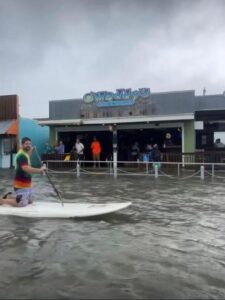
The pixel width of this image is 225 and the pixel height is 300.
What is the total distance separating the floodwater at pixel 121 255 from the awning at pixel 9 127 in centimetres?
1725

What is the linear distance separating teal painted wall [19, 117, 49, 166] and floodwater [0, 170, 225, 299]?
18.7 meters

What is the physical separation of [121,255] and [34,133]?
24.7 m

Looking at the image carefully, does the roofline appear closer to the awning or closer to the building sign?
the building sign

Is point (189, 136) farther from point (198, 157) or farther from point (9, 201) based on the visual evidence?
point (9, 201)

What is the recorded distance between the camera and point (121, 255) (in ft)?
21.0

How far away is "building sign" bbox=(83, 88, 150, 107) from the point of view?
2531cm

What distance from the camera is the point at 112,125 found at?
83.7ft

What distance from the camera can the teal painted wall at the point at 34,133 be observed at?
2871 cm

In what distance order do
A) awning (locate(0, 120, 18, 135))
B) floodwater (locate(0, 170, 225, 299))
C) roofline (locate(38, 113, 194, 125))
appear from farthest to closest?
awning (locate(0, 120, 18, 135)) < roofline (locate(38, 113, 194, 125)) < floodwater (locate(0, 170, 225, 299))

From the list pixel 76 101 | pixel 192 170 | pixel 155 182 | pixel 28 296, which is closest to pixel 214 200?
pixel 155 182

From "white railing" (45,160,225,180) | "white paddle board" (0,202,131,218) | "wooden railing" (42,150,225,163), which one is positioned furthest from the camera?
"wooden railing" (42,150,225,163)

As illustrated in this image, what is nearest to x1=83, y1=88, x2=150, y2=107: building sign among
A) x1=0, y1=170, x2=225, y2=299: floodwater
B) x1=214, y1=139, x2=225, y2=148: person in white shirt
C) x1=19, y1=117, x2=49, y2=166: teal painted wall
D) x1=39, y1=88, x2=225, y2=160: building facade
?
x1=39, y1=88, x2=225, y2=160: building facade

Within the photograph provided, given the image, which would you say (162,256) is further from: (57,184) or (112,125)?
(112,125)

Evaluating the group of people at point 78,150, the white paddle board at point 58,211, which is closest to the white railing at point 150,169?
the group of people at point 78,150
